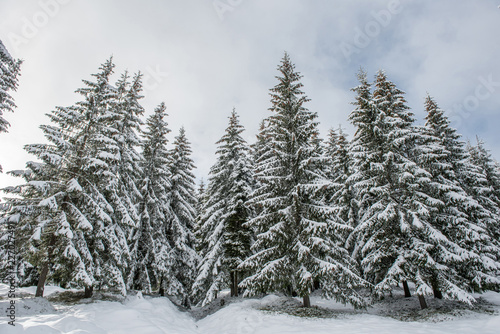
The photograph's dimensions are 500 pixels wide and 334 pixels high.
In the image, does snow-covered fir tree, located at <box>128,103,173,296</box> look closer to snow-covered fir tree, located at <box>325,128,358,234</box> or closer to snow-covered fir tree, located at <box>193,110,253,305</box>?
snow-covered fir tree, located at <box>193,110,253,305</box>

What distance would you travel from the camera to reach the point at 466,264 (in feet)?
47.7

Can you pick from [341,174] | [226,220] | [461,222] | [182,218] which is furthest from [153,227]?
[461,222]

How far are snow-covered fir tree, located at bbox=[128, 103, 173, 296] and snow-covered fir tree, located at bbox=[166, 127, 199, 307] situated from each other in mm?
595

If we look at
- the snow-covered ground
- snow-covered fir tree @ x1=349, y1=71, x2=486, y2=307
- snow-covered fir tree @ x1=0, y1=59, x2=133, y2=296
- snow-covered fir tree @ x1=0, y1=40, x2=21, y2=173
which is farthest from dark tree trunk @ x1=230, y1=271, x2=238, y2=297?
snow-covered fir tree @ x1=0, y1=40, x2=21, y2=173

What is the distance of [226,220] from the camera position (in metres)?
18.7

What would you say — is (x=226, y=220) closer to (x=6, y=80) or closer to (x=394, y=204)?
(x=394, y=204)

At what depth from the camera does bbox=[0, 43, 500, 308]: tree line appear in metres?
12.5

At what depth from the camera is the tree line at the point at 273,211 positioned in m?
12.5

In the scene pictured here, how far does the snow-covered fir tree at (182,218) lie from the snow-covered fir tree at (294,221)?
765 centimetres

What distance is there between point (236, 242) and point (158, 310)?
635cm

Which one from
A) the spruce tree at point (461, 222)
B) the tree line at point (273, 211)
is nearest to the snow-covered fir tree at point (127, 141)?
the tree line at point (273, 211)

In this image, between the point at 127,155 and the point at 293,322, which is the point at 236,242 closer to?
the point at 293,322

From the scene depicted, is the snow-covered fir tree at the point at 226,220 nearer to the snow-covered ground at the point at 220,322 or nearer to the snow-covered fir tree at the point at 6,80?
the snow-covered ground at the point at 220,322

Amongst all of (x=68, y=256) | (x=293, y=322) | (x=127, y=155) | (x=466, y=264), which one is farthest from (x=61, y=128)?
(x=466, y=264)
